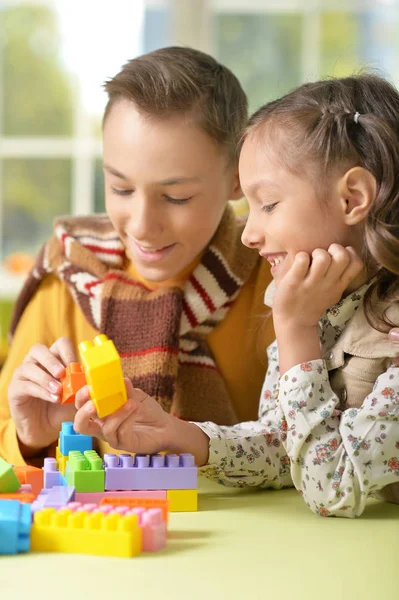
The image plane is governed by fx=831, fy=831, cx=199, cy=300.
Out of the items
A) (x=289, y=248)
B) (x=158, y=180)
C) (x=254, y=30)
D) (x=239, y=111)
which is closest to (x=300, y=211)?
Result: (x=289, y=248)

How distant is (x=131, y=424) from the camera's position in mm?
930

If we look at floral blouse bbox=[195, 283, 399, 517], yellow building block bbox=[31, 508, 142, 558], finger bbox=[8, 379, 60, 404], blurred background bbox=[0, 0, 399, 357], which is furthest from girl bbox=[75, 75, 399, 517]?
blurred background bbox=[0, 0, 399, 357]

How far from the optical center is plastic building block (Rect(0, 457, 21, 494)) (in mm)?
818

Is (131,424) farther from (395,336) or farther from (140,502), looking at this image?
(395,336)

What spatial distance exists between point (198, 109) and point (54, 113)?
2160 millimetres

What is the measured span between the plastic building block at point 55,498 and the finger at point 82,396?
0.35 ft

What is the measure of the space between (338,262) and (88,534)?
410 mm

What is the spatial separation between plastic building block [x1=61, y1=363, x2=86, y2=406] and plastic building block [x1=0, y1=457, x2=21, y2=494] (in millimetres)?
129

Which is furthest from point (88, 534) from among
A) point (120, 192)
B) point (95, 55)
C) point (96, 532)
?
point (95, 55)

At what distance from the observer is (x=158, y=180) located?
114cm

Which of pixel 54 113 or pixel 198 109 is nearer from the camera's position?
pixel 198 109

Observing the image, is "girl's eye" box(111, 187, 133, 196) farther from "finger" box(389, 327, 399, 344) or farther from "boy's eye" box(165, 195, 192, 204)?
"finger" box(389, 327, 399, 344)

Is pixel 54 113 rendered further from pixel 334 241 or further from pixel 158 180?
pixel 334 241

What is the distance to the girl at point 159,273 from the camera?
3.75 feet
